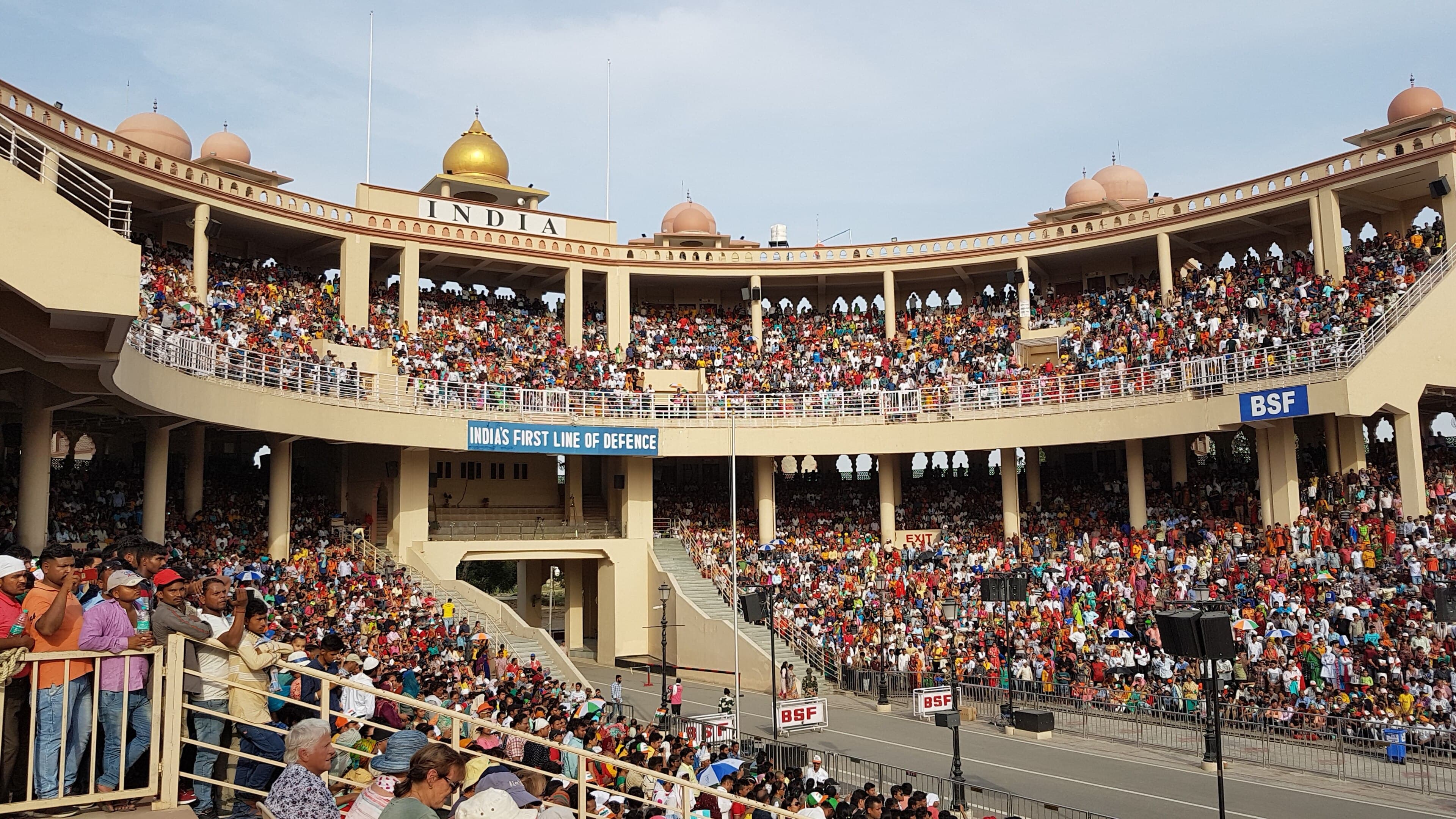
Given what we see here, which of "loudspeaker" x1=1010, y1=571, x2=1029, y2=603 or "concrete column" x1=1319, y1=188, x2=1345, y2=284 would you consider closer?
"loudspeaker" x1=1010, y1=571, x2=1029, y2=603

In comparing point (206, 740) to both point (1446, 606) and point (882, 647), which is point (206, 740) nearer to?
point (1446, 606)

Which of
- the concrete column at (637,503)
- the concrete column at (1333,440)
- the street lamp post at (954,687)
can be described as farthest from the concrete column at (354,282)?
the concrete column at (1333,440)

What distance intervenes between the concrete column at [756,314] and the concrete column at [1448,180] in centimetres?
2096

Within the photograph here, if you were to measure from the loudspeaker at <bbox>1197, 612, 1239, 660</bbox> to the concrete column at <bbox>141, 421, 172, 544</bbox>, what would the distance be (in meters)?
20.0

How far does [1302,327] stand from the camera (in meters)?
29.1

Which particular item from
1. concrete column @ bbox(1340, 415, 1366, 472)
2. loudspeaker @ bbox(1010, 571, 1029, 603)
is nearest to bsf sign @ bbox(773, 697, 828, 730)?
loudspeaker @ bbox(1010, 571, 1029, 603)

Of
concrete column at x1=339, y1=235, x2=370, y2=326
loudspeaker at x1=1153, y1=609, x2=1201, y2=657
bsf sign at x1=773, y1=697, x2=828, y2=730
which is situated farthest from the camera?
concrete column at x1=339, y1=235, x2=370, y2=326

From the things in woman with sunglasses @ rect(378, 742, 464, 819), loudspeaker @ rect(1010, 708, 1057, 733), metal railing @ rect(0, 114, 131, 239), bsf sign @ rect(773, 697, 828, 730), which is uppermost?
metal railing @ rect(0, 114, 131, 239)

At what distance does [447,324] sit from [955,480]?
18188mm

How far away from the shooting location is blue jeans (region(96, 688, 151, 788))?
6316 millimetres

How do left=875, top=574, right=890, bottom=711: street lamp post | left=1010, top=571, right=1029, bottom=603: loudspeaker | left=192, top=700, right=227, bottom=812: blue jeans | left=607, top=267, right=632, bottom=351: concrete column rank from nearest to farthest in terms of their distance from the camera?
left=192, top=700, right=227, bottom=812: blue jeans → left=1010, top=571, right=1029, bottom=603: loudspeaker → left=875, top=574, right=890, bottom=711: street lamp post → left=607, top=267, right=632, bottom=351: concrete column

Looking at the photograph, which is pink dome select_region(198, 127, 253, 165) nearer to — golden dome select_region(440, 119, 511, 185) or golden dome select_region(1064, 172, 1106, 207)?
golden dome select_region(440, 119, 511, 185)

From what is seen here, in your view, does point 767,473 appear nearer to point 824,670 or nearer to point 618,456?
point 618,456

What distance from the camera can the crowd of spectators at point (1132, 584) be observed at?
21.0 metres
